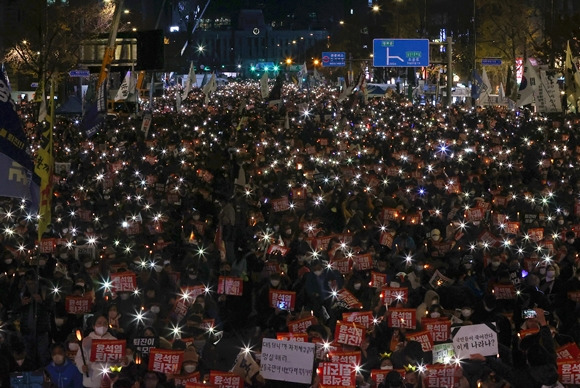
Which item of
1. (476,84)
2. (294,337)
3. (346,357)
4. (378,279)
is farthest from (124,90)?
(346,357)

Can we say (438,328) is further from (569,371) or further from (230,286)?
(230,286)

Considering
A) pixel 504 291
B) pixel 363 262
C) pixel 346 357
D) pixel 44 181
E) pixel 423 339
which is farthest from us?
pixel 363 262

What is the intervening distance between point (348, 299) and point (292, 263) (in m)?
2.16

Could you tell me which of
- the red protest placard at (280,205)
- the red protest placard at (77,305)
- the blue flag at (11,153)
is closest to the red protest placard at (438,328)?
the red protest placard at (77,305)

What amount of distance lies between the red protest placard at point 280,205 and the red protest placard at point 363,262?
189 inches

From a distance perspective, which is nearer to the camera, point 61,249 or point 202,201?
point 61,249

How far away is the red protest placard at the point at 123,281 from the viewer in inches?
480

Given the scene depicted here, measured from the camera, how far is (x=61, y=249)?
1471 centimetres

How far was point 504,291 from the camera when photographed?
1219 centimetres

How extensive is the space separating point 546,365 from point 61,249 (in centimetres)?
735

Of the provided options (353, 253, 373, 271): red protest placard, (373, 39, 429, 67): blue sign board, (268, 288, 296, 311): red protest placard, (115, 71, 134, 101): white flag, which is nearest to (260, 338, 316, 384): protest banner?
(268, 288, 296, 311): red protest placard

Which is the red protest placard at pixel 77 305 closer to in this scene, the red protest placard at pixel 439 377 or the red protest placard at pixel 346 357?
the red protest placard at pixel 346 357

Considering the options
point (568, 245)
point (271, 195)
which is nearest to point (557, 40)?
point (271, 195)

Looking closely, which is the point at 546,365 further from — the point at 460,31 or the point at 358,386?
the point at 460,31
